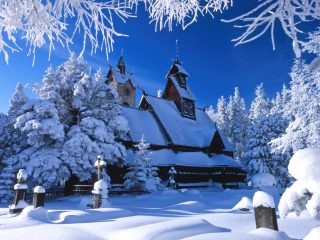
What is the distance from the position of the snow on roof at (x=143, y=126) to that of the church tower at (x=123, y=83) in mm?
11850

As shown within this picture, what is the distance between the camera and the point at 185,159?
32.5 metres

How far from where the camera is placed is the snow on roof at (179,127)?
3519 cm

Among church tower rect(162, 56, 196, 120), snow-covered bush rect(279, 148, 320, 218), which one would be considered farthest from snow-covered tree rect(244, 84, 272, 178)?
snow-covered bush rect(279, 148, 320, 218)

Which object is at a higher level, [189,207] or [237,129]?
[237,129]

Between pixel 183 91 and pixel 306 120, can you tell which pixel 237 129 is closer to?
pixel 183 91

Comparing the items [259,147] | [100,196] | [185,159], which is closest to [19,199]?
[100,196]

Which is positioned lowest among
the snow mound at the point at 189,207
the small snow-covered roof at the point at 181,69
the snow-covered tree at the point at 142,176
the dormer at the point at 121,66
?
the snow mound at the point at 189,207

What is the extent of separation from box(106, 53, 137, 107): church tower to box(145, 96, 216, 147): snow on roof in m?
9.27

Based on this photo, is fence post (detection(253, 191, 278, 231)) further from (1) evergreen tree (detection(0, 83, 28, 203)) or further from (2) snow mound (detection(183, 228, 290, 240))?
(1) evergreen tree (detection(0, 83, 28, 203))

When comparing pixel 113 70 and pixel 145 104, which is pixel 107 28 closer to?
pixel 145 104

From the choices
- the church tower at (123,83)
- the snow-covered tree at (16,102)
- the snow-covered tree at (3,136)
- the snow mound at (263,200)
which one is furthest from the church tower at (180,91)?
the snow mound at (263,200)

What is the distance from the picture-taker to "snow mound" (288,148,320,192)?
2.61 m

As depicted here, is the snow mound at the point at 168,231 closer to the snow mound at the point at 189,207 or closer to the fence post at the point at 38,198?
the fence post at the point at 38,198

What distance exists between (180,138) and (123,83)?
16.9 m
